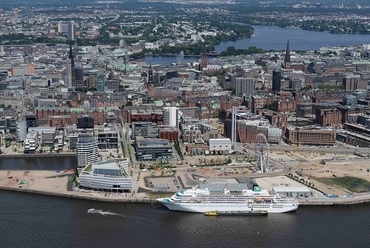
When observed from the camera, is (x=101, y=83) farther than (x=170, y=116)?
Yes

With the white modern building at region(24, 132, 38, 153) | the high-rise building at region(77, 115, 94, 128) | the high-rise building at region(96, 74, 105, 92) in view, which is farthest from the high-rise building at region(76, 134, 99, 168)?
the high-rise building at region(96, 74, 105, 92)

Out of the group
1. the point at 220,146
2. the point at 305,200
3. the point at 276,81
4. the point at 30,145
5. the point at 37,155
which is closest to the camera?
the point at 305,200

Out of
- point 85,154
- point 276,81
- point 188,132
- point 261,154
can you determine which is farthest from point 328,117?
point 85,154

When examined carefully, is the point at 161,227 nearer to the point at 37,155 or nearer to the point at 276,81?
the point at 37,155

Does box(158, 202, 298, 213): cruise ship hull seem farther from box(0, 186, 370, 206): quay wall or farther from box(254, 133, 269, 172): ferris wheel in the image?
box(254, 133, 269, 172): ferris wheel

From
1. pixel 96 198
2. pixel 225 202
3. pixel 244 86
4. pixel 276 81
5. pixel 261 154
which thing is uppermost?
pixel 276 81

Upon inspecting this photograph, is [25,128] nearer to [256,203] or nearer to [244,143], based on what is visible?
[244,143]

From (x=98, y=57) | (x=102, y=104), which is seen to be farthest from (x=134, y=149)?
(x=98, y=57)
